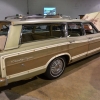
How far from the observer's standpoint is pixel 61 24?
9.94ft

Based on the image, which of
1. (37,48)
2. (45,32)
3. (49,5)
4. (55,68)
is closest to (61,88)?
(55,68)

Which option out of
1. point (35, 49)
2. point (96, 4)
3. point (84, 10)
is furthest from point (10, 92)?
point (96, 4)

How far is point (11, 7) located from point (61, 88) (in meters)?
7.45

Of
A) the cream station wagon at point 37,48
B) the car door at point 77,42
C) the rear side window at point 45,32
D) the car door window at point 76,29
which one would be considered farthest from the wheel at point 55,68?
the car door window at point 76,29

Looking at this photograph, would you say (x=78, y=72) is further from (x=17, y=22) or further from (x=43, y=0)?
(x=43, y=0)

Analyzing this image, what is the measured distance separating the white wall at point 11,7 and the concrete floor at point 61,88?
6.63 metres

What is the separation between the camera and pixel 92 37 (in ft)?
12.6

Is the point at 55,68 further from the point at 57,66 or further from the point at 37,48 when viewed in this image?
the point at 37,48

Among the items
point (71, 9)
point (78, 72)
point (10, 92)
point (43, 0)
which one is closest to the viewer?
point (10, 92)

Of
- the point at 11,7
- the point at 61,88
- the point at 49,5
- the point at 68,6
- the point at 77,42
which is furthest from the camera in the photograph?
the point at 68,6

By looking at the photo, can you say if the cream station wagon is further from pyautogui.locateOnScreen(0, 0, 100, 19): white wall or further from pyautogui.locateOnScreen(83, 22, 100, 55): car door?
pyautogui.locateOnScreen(0, 0, 100, 19): white wall

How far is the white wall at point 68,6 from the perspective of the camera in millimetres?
9242

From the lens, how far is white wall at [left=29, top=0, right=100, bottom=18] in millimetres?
9242

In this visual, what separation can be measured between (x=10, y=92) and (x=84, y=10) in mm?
9898
